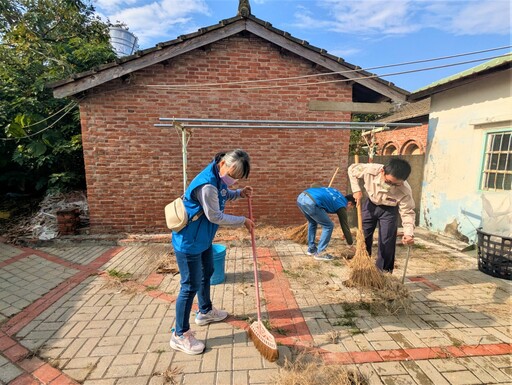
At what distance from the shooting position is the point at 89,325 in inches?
117

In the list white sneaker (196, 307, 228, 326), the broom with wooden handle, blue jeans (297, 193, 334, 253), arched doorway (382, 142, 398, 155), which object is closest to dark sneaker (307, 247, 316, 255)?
blue jeans (297, 193, 334, 253)

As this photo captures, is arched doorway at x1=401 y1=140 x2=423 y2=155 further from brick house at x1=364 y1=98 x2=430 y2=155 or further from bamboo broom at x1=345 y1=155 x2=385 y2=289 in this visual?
bamboo broom at x1=345 y1=155 x2=385 y2=289

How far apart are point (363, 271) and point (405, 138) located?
11.0 m

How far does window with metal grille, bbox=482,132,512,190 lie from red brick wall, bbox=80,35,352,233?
271 cm

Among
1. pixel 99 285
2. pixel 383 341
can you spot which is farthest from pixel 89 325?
pixel 383 341

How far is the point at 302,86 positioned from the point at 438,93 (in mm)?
3410

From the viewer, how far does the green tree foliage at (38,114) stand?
6723 millimetres

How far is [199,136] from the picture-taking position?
19.1 feet

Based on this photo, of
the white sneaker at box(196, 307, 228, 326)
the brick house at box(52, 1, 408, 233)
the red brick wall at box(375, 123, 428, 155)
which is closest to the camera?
the white sneaker at box(196, 307, 228, 326)

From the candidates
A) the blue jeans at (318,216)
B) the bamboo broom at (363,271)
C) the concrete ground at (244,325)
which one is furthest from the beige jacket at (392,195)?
the concrete ground at (244,325)

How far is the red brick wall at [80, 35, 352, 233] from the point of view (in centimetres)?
557

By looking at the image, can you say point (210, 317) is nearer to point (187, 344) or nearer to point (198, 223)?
point (187, 344)

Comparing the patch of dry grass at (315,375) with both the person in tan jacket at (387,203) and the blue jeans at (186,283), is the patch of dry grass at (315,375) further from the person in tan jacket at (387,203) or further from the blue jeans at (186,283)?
the person in tan jacket at (387,203)

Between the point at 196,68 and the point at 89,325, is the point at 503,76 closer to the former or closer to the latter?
the point at 196,68
